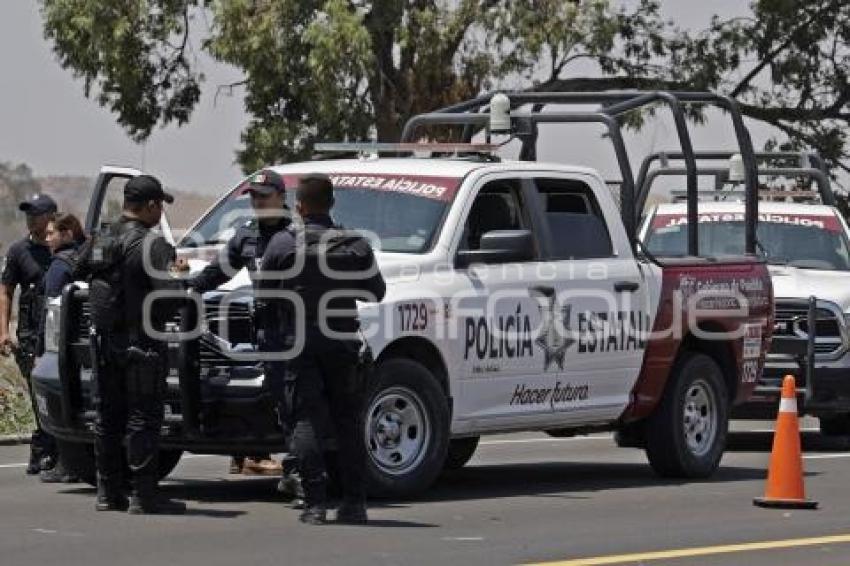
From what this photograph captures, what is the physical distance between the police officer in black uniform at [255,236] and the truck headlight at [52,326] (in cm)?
118

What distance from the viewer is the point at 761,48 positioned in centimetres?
3253

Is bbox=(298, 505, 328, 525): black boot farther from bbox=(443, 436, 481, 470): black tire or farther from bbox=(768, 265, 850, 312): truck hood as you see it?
bbox=(768, 265, 850, 312): truck hood

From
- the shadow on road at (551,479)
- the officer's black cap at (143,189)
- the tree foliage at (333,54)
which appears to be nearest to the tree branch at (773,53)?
the tree foliage at (333,54)

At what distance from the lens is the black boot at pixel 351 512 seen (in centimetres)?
1123

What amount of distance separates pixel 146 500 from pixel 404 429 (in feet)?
5.27

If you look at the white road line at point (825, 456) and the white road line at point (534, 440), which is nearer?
the white road line at point (825, 456)

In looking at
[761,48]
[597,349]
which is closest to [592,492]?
[597,349]

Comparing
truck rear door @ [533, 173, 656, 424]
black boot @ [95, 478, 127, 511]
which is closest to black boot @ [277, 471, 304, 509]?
black boot @ [95, 478, 127, 511]

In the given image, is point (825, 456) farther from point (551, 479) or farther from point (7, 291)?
point (7, 291)

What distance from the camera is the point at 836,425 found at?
1861cm

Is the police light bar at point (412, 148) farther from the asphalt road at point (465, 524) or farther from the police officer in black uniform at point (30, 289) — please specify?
the asphalt road at point (465, 524)

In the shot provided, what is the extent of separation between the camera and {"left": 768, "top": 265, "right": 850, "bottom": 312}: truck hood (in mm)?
17734

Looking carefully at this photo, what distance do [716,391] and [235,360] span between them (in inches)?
166

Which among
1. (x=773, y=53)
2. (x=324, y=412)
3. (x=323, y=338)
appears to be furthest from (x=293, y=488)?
(x=773, y=53)
